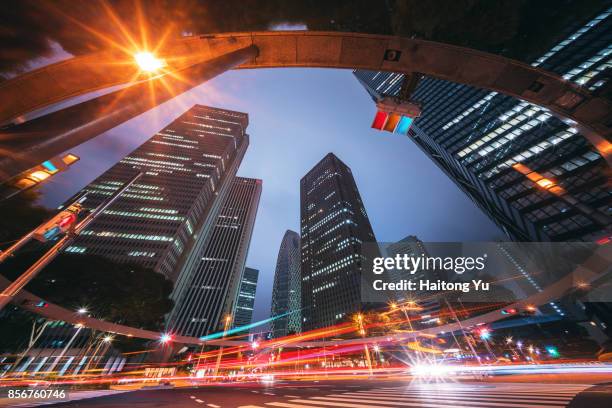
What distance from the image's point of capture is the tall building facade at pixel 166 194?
197ft

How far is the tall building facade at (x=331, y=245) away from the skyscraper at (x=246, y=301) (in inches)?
2743

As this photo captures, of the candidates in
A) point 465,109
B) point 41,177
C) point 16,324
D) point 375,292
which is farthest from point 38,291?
point 375,292

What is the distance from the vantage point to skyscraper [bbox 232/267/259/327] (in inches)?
6024

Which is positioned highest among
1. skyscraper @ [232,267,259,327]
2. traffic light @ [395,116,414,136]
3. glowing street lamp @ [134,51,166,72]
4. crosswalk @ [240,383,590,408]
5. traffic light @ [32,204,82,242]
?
skyscraper @ [232,267,259,327]

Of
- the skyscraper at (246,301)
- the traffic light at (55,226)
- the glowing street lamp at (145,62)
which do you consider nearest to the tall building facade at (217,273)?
the skyscraper at (246,301)

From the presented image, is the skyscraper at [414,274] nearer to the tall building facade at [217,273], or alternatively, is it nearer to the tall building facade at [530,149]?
the tall building facade at [530,149]

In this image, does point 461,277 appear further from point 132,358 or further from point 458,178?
point 132,358

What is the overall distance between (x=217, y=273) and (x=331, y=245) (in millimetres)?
57096

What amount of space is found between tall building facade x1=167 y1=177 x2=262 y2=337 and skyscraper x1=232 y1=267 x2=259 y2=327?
4488 centimetres

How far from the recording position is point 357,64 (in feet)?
18.1

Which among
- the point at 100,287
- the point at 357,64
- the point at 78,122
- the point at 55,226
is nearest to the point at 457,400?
the point at 357,64

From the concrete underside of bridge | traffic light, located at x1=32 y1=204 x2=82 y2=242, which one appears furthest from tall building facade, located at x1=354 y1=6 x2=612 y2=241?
traffic light, located at x1=32 y1=204 x2=82 y2=242

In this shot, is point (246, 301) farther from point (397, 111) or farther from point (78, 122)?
point (78, 122)

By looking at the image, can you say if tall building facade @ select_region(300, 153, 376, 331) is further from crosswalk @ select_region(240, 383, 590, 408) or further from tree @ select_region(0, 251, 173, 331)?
crosswalk @ select_region(240, 383, 590, 408)
